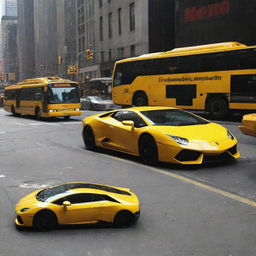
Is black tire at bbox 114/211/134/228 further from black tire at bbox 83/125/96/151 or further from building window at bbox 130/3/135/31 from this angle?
building window at bbox 130/3/135/31

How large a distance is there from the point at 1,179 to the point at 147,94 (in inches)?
623

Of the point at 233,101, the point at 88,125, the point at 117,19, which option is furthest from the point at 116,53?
the point at 88,125

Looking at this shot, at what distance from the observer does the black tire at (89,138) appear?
10.9 meters

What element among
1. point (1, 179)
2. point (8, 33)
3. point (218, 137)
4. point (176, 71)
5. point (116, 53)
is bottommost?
point (1, 179)

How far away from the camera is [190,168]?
Result: 26.5 feet

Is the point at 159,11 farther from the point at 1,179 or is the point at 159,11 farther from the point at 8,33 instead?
the point at 8,33

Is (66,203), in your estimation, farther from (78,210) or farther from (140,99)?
(140,99)

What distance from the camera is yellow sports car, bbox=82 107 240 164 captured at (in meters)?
8.02

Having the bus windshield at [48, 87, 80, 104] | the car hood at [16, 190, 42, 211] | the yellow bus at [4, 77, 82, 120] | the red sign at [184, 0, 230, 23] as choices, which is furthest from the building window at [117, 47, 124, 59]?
the car hood at [16, 190, 42, 211]

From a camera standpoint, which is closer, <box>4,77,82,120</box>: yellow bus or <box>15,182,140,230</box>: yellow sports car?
<box>15,182,140,230</box>: yellow sports car

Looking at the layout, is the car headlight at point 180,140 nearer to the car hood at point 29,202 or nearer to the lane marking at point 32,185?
the lane marking at point 32,185

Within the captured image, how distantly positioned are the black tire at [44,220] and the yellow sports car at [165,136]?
11.9 feet

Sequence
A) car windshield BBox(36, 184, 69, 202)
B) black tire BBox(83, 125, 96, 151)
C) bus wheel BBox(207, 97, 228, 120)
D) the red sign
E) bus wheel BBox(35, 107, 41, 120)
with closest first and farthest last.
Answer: car windshield BBox(36, 184, 69, 202) → black tire BBox(83, 125, 96, 151) → bus wheel BBox(207, 97, 228, 120) → bus wheel BBox(35, 107, 41, 120) → the red sign

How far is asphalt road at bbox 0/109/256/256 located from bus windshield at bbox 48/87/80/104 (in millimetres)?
13565
